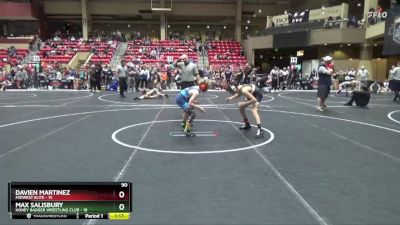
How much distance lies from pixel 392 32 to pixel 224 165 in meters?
22.1

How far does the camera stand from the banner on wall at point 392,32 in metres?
23.6

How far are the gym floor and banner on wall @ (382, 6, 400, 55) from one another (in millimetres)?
14683

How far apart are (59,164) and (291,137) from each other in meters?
4.75

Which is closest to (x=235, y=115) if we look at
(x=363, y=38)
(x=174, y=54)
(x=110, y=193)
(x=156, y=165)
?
(x=156, y=165)

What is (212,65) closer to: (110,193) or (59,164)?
(59,164)

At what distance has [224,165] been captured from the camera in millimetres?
6090

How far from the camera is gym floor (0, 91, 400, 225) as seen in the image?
13.9 feet

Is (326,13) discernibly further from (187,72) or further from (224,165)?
(224,165)

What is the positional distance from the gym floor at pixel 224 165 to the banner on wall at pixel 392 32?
48.2ft
